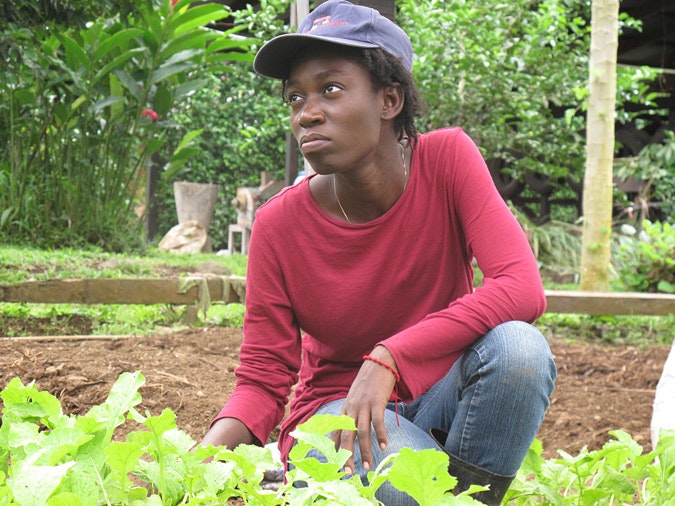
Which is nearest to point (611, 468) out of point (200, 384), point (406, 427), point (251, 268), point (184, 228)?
point (406, 427)

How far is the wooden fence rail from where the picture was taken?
4027 mm

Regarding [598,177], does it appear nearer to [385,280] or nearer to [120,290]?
[120,290]

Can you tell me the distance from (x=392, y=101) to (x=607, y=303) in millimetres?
3575

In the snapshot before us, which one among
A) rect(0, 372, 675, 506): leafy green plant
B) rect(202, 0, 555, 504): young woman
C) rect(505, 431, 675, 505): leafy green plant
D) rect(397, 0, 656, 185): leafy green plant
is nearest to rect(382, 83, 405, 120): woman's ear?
rect(202, 0, 555, 504): young woman

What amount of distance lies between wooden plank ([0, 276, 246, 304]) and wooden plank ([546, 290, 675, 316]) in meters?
1.87

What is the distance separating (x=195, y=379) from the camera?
3.19 meters

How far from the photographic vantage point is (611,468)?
4.98ft

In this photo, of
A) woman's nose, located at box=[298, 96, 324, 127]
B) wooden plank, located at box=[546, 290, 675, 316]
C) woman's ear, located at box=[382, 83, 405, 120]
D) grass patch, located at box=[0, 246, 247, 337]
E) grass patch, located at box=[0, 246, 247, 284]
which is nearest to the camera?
woman's nose, located at box=[298, 96, 324, 127]

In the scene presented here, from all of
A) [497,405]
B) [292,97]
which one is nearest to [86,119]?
[292,97]

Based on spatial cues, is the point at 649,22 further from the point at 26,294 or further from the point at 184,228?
the point at 26,294

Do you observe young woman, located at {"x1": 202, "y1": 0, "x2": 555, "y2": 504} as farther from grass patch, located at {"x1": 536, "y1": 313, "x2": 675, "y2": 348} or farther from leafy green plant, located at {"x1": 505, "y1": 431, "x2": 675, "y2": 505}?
grass patch, located at {"x1": 536, "y1": 313, "x2": 675, "y2": 348}

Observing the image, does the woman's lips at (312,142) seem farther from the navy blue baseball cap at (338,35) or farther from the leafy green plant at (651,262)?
the leafy green plant at (651,262)

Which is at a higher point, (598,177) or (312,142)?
(312,142)

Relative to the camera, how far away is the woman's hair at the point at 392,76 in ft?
5.78
